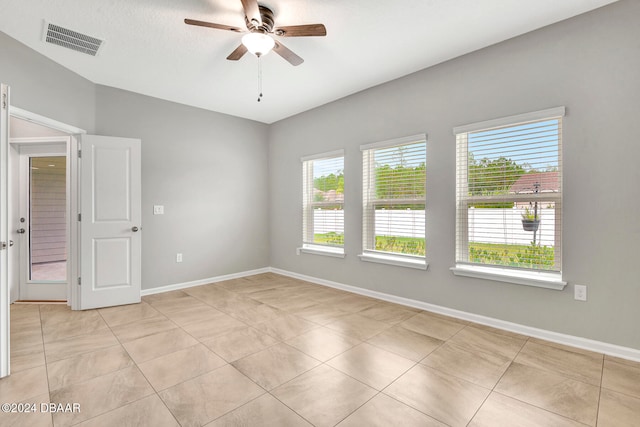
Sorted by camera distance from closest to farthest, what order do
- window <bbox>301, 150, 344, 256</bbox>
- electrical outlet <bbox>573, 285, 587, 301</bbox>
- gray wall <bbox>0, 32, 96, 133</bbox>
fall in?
electrical outlet <bbox>573, 285, 587, 301</bbox> → gray wall <bbox>0, 32, 96, 133</bbox> → window <bbox>301, 150, 344, 256</bbox>

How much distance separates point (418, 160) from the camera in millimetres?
3578

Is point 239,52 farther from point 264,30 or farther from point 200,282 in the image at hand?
point 200,282

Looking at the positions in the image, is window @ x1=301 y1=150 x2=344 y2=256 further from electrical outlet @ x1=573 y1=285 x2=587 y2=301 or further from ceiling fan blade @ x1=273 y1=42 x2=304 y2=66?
electrical outlet @ x1=573 y1=285 x2=587 y2=301

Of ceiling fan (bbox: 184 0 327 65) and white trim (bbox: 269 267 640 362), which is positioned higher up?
ceiling fan (bbox: 184 0 327 65)

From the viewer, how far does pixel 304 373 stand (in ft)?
7.14

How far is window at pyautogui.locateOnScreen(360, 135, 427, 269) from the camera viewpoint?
358cm

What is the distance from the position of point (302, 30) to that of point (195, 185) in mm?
3194

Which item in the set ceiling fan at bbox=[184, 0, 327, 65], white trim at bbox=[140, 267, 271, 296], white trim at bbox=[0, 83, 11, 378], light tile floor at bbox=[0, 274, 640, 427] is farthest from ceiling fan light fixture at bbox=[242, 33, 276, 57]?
white trim at bbox=[140, 267, 271, 296]

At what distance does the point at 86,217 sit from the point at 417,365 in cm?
397

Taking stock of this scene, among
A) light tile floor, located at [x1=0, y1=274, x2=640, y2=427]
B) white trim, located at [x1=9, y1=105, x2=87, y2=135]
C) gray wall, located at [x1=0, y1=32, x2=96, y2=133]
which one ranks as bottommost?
light tile floor, located at [x1=0, y1=274, x2=640, y2=427]

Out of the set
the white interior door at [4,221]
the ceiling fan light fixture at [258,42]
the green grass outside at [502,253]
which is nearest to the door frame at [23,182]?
the white interior door at [4,221]

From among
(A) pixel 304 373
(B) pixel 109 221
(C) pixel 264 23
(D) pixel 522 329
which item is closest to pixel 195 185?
(B) pixel 109 221

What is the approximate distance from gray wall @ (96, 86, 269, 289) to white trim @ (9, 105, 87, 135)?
1.21ft

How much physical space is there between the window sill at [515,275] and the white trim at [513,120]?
1.42 metres
